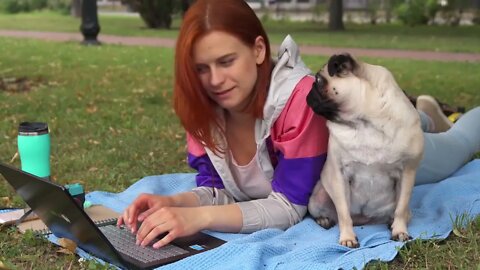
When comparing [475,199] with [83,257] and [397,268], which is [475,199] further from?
[83,257]

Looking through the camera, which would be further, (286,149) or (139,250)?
(286,149)

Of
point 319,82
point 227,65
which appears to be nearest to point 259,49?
point 227,65

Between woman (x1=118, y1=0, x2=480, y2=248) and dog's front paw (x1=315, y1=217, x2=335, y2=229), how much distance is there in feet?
0.36

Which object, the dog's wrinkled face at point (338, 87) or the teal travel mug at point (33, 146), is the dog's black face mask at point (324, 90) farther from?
the teal travel mug at point (33, 146)

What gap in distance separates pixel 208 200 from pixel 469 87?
660 cm

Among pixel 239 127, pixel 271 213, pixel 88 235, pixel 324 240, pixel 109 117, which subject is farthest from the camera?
pixel 109 117

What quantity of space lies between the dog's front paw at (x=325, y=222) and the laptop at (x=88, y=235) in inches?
23.7

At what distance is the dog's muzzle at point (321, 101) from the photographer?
313 centimetres

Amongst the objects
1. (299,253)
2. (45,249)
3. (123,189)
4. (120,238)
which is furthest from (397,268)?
(123,189)

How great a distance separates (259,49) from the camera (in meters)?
3.42

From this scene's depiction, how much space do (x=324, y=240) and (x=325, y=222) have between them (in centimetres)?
24

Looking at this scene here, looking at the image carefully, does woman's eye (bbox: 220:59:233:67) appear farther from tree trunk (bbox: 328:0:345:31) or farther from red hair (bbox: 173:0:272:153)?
tree trunk (bbox: 328:0:345:31)

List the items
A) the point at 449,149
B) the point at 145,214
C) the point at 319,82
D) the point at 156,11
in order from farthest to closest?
1. the point at 156,11
2. the point at 449,149
3. the point at 145,214
4. the point at 319,82

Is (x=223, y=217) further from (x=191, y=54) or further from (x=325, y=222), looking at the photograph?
(x=191, y=54)
